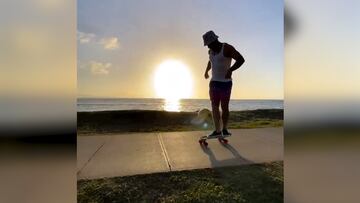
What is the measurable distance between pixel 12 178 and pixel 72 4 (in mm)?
527

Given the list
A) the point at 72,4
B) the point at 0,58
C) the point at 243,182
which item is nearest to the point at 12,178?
the point at 0,58

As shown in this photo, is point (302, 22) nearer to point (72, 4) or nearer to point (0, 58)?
point (72, 4)

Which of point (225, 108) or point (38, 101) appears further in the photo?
point (225, 108)

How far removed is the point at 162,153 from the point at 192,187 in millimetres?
660

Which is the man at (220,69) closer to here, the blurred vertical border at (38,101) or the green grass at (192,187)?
the green grass at (192,187)

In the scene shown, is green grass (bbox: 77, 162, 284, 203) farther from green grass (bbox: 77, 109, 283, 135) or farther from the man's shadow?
green grass (bbox: 77, 109, 283, 135)

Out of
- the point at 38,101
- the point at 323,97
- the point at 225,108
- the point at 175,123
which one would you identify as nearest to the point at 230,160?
the point at 225,108

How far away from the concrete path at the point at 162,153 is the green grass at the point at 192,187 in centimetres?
11

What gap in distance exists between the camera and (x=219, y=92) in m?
1.99

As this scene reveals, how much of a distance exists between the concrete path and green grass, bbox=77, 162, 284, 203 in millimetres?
112

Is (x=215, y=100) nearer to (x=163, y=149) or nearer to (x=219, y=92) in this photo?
(x=219, y=92)

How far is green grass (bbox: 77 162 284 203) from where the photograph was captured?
3.93 feet

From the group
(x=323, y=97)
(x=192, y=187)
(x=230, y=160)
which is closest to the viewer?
(x=323, y=97)

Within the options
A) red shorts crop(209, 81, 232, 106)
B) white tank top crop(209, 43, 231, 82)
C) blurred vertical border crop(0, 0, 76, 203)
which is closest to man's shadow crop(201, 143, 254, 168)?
red shorts crop(209, 81, 232, 106)
